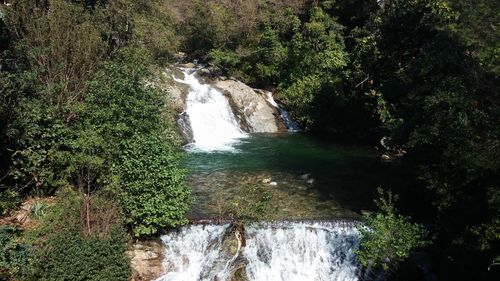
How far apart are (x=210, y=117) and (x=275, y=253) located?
1585cm

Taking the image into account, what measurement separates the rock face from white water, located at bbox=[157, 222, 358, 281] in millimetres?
15902

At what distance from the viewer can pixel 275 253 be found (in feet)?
39.2

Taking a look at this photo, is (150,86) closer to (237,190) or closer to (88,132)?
(88,132)

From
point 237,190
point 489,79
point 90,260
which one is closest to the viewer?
point 90,260

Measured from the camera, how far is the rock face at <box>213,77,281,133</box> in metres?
28.0

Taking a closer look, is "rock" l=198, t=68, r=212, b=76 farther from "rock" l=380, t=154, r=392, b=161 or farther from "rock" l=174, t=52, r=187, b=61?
"rock" l=380, t=154, r=392, b=161

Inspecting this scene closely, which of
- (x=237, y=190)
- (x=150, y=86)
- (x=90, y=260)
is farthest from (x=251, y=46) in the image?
(x=90, y=260)

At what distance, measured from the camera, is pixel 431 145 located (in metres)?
12.0

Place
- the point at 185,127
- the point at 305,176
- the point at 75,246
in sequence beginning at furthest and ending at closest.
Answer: the point at 185,127 < the point at 305,176 < the point at 75,246

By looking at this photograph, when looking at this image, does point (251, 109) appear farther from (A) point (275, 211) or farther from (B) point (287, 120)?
(A) point (275, 211)

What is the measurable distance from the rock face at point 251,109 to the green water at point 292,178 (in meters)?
3.35

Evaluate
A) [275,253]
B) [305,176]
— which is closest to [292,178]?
[305,176]

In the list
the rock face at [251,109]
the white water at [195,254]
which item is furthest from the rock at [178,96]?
the white water at [195,254]

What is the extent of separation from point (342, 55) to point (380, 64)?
8.21m
